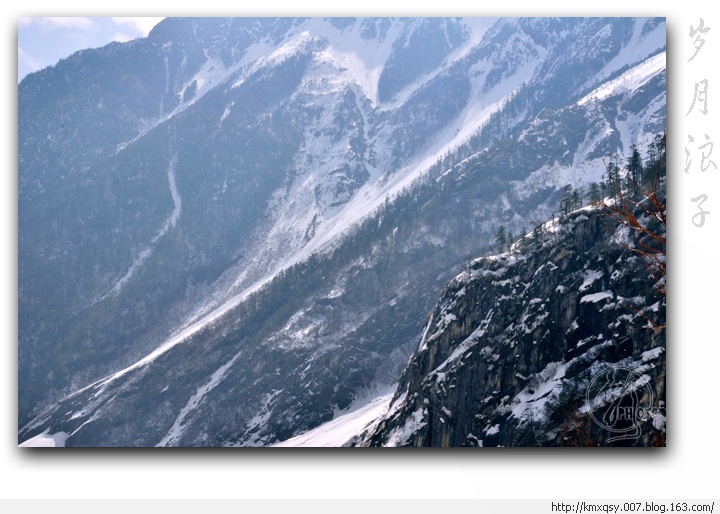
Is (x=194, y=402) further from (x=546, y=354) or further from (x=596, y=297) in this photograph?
(x=596, y=297)

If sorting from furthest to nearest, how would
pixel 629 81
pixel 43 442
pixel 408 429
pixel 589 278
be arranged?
pixel 629 81 → pixel 589 278 → pixel 408 429 → pixel 43 442

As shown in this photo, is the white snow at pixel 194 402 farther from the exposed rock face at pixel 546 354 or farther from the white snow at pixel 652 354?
the white snow at pixel 652 354

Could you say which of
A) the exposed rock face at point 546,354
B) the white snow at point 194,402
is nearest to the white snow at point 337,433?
the exposed rock face at point 546,354

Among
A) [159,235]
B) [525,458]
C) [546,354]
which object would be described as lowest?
[525,458]

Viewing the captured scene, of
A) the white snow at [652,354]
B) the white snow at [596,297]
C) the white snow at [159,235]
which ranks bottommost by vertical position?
the white snow at [652,354]

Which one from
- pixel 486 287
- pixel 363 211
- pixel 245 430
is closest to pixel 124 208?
pixel 363 211

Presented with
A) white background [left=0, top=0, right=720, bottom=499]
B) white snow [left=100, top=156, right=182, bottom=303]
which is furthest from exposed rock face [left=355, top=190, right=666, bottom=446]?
white snow [left=100, top=156, right=182, bottom=303]

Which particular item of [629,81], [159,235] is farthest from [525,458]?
[159,235]

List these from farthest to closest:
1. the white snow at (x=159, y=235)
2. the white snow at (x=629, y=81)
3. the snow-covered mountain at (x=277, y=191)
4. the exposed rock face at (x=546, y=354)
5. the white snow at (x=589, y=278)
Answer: the white snow at (x=159, y=235) → the white snow at (x=629, y=81) → the snow-covered mountain at (x=277, y=191) → the white snow at (x=589, y=278) → the exposed rock face at (x=546, y=354)
